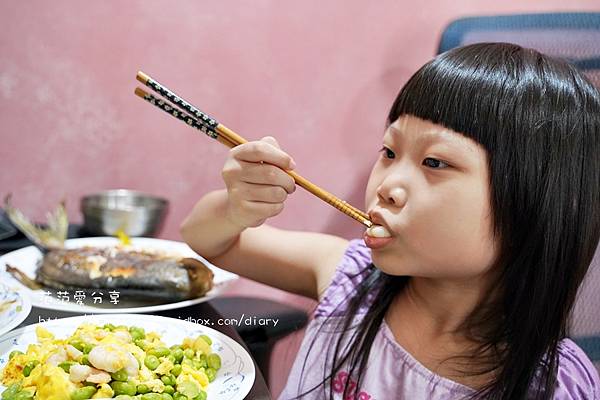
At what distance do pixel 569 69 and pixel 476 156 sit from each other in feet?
0.72

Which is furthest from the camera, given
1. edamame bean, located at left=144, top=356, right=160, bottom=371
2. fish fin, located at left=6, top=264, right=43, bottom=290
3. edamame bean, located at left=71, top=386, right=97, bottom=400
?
fish fin, located at left=6, top=264, right=43, bottom=290

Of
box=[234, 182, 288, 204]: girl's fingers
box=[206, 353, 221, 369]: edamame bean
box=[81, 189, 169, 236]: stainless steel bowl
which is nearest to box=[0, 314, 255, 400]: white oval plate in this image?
box=[206, 353, 221, 369]: edamame bean

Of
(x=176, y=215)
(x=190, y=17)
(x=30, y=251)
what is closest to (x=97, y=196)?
(x=176, y=215)

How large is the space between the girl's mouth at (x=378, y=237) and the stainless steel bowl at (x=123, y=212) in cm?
83

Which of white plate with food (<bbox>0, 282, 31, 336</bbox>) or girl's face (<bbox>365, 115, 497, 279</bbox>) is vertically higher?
girl's face (<bbox>365, 115, 497, 279</bbox>)

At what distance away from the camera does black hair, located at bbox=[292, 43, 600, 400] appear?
842 millimetres

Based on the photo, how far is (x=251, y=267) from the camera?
1.21m

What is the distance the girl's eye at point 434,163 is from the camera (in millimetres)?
838

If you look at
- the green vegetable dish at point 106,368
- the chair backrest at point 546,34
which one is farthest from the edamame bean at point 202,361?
the chair backrest at point 546,34

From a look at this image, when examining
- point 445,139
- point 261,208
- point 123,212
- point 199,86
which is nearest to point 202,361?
point 261,208

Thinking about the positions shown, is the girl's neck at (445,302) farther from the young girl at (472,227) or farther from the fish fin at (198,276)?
the fish fin at (198,276)

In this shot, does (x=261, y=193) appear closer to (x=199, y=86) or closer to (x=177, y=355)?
(x=177, y=355)

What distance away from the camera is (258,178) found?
3.07ft

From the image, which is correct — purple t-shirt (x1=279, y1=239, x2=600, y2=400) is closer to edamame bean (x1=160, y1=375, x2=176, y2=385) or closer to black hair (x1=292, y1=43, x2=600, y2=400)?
black hair (x1=292, y1=43, x2=600, y2=400)
